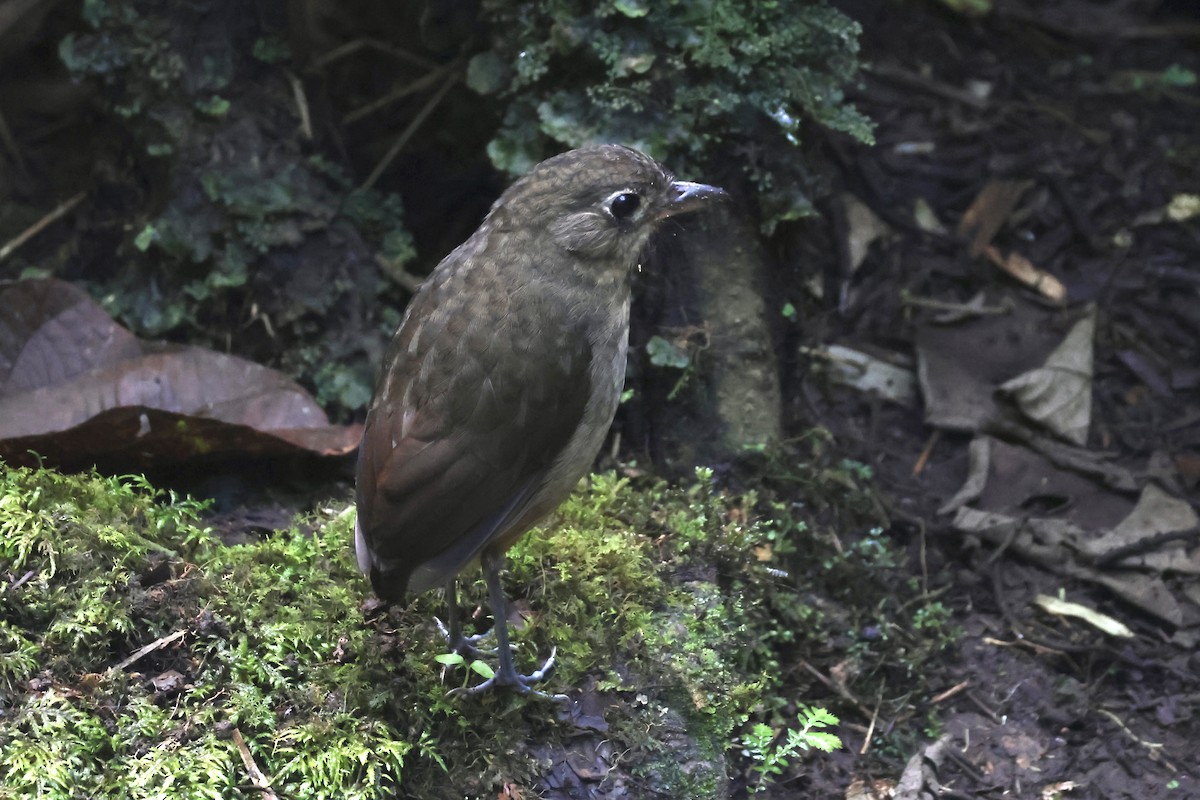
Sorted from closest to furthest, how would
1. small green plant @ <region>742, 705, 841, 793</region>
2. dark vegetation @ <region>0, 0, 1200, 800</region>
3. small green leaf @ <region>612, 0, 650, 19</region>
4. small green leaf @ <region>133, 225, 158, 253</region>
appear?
dark vegetation @ <region>0, 0, 1200, 800</region> < small green plant @ <region>742, 705, 841, 793</region> < small green leaf @ <region>612, 0, 650, 19</region> < small green leaf @ <region>133, 225, 158, 253</region>

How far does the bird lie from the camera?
10.7 feet

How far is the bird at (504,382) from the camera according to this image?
3262 mm

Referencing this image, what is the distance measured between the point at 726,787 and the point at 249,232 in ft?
9.22

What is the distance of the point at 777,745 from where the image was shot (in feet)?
12.6

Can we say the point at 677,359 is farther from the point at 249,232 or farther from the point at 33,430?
the point at 33,430

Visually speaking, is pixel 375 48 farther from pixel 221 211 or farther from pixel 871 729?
pixel 871 729

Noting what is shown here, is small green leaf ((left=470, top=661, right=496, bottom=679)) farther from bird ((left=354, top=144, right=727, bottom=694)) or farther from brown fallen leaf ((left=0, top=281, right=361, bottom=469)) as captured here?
brown fallen leaf ((left=0, top=281, right=361, bottom=469))

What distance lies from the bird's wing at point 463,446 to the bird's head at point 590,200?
312 millimetres

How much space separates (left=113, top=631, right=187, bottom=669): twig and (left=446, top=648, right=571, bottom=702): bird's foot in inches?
29.7

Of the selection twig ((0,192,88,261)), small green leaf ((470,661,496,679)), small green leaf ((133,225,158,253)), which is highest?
small green leaf ((133,225,158,253))

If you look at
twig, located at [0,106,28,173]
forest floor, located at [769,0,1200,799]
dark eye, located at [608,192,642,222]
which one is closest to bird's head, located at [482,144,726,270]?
dark eye, located at [608,192,642,222]

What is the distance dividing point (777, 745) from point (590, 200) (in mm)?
1808

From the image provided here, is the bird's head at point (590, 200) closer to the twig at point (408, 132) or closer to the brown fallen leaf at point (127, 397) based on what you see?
the brown fallen leaf at point (127, 397)

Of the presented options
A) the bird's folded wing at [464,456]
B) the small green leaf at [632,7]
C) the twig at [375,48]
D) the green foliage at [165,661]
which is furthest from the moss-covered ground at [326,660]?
the twig at [375,48]
